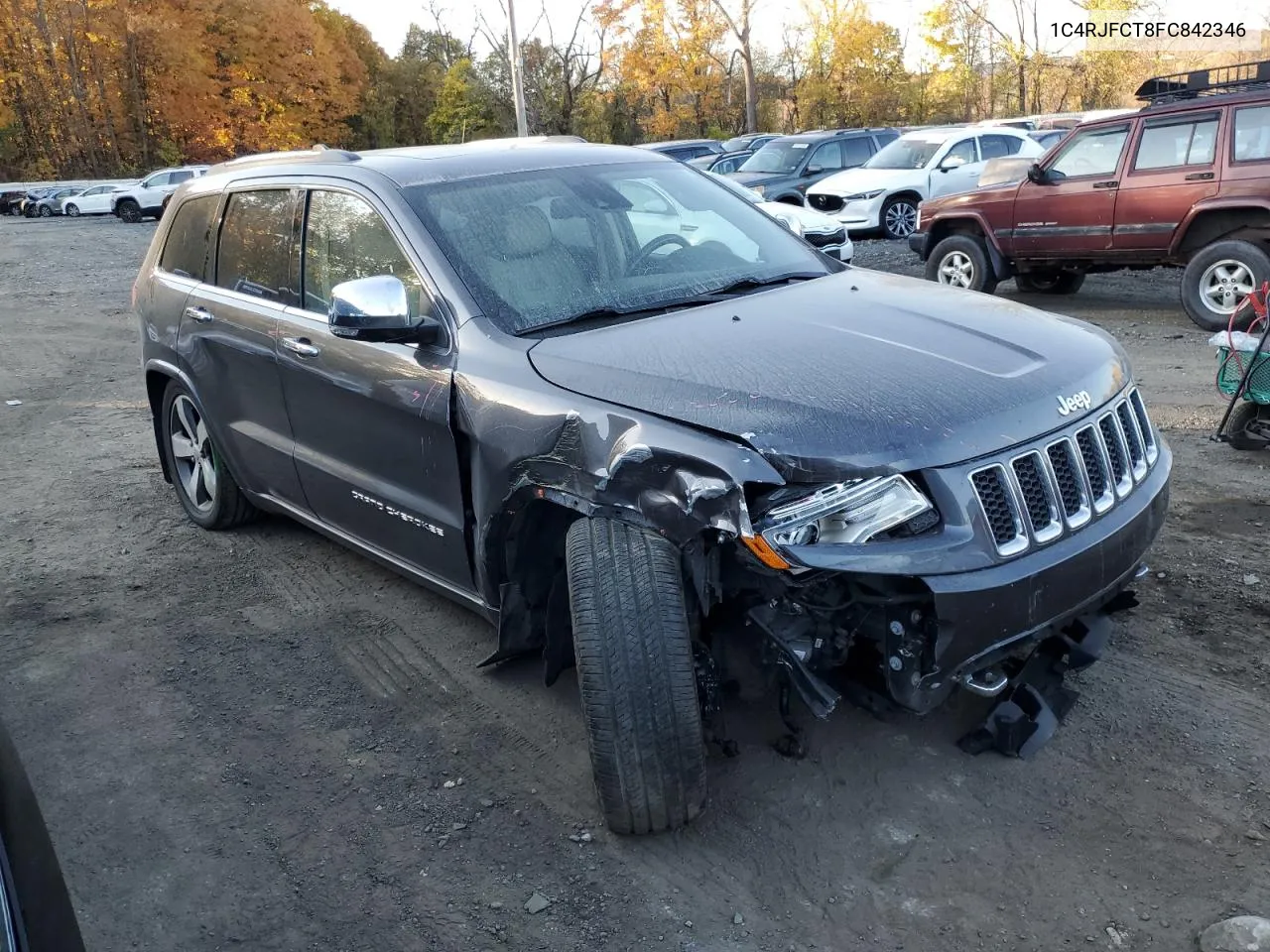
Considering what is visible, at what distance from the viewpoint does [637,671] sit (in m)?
2.88

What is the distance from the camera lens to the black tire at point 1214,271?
344 inches

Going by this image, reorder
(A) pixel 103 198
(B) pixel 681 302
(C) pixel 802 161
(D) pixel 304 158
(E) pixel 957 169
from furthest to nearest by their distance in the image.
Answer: (A) pixel 103 198, (C) pixel 802 161, (E) pixel 957 169, (D) pixel 304 158, (B) pixel 681 302

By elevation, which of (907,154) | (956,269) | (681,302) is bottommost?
(956,269)

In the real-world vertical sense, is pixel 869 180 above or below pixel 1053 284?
above

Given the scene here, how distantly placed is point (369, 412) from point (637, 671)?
5.16ft

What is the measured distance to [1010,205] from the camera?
34.3ft

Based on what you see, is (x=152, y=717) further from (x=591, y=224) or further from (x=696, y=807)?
(x=591, y=224)

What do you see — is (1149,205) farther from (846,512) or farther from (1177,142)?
(846,512)

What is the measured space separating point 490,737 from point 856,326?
70.1 inches

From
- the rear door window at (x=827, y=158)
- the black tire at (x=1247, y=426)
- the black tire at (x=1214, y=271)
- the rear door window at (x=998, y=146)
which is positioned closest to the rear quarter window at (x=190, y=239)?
the black tire at (x=1247, y=426)

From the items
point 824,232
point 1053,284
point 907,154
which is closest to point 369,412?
point 824,232

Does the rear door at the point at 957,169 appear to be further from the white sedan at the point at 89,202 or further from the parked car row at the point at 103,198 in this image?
the white sedan at the point at 89,202

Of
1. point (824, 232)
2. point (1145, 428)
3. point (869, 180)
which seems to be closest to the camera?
point (1145, 428)

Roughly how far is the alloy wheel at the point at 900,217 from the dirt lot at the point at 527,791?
1195 centimetres
